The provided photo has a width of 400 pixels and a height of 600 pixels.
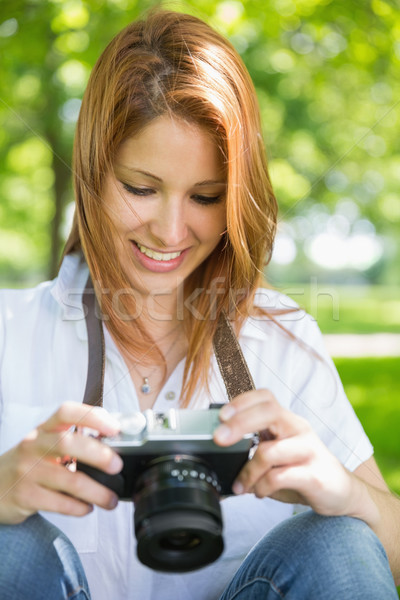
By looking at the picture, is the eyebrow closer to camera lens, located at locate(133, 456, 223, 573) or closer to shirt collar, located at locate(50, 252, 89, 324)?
shirt collar, located at locate(50, 252, 89, 324)

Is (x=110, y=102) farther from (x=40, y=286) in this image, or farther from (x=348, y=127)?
(x=348, y=127)

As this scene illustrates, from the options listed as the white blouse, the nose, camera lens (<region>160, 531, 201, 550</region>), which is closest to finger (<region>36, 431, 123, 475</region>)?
camera lens (<region>160, 531, 201, 550</region>)

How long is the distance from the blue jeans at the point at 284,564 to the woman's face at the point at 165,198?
0.84 m

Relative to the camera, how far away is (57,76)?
7152 mm

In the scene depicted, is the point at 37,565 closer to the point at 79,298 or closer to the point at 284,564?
the point at 284,564

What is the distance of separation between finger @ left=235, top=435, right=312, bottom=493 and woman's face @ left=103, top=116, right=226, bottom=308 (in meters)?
0.73


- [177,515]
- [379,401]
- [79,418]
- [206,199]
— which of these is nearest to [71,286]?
[206,199]

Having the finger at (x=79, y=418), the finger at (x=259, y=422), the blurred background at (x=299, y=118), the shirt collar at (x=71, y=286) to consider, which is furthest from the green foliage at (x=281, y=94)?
the finger at (x=79, y=418)

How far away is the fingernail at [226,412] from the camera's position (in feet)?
4.32

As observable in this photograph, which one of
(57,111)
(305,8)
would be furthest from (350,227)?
(305,8)

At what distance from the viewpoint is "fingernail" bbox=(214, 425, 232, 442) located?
1293 mm

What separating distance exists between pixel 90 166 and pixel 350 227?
17.8 metres

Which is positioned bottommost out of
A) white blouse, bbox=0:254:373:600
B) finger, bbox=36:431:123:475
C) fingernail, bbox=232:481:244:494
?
white blouse, bbox=0:254:373:600

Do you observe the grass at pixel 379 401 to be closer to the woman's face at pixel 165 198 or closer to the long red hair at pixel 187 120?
the long red hair at pixel 187 120
